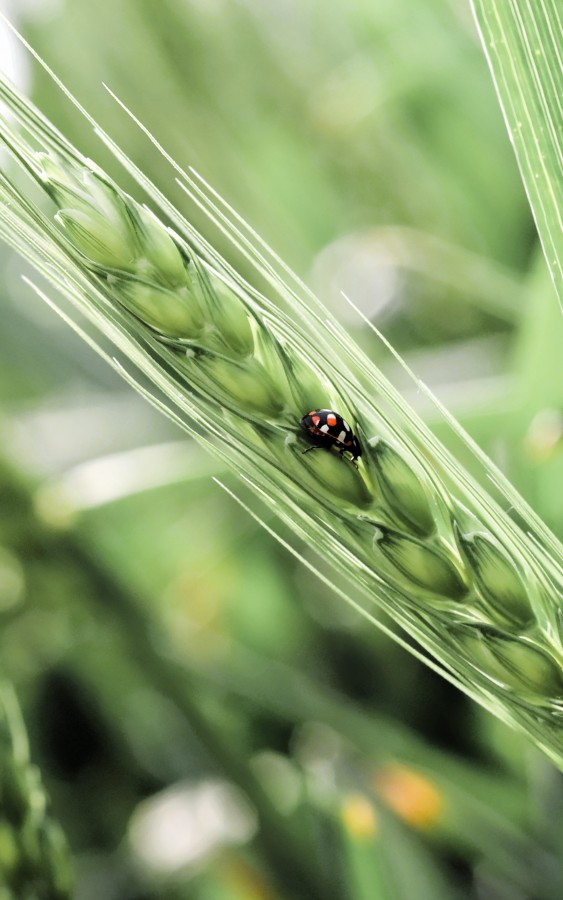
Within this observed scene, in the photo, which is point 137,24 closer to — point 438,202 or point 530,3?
point 438,202

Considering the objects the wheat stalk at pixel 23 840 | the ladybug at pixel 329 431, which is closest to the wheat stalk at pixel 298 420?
the ladybug at pixel 329 431

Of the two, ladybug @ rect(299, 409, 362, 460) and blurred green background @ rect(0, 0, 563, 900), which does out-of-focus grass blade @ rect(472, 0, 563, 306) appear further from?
blurred green background @ rect(0, 0, 563, 900)

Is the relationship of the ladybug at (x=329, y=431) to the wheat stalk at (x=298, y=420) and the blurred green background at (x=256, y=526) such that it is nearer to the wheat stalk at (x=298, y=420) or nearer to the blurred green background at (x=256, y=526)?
the wheat stalk at (x=298, y=420)

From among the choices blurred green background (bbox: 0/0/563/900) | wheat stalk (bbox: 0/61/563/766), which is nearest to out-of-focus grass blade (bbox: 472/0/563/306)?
wheat stalk (bbox: 0/61/563/766)

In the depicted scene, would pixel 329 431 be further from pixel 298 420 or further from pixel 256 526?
pixel 256 526

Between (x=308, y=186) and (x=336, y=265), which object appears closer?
(x=336, y=265)

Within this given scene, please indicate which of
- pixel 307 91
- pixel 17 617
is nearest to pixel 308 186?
pixel 307 91
